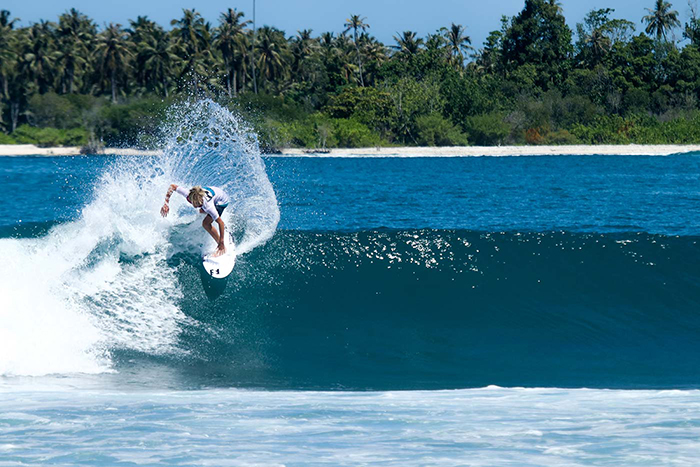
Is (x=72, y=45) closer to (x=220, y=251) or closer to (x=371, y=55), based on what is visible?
(x=371, y=55)

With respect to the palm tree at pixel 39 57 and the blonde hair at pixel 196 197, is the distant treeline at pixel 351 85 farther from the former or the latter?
the blonde hair at pixel 196 197

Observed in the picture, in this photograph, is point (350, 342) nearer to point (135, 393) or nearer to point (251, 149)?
point (135, 393)

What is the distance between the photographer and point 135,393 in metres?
7.12

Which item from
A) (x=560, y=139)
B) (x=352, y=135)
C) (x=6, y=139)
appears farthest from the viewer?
(x=6, y=139)

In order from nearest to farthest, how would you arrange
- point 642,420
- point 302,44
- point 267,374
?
point 642,420
point 267,374
point 302,44

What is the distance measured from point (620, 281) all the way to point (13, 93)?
80845mm

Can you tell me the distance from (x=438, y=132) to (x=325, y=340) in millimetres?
61814

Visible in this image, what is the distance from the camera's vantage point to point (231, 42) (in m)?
79.8

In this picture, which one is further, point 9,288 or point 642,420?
point 9,288

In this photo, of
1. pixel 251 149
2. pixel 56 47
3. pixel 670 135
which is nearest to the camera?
pixel 251 149

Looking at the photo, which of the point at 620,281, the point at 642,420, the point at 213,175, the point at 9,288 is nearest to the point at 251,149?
the point at 213,175

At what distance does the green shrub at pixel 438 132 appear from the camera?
69.6 meters

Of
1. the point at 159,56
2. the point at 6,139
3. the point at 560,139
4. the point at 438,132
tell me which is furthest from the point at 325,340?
the point at 6,139

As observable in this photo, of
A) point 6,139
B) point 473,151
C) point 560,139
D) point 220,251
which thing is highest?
point 560,139
